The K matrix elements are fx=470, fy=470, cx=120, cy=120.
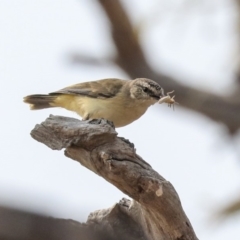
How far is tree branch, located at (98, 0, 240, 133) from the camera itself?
90.1 inches

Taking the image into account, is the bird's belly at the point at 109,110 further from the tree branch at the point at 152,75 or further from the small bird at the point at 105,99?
the tree branch at the point at 152,75

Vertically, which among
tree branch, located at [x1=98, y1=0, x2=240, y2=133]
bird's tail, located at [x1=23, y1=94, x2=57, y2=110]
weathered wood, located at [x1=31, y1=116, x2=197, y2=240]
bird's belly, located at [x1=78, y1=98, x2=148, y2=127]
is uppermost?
bird's tail, located at [x1=23, y1=94, x2=57, y2=110]

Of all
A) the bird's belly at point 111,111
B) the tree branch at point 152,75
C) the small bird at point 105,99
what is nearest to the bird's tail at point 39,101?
the small bird at point 105,99

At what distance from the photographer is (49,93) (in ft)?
17.0

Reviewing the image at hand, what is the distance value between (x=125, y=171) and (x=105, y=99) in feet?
9.90

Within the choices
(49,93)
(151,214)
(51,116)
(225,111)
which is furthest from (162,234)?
(49,93)

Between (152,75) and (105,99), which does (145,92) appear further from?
(152,75)

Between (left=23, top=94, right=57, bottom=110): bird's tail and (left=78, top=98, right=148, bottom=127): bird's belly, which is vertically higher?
(left=23, top=94, right=57, bottom=110): bird's tail

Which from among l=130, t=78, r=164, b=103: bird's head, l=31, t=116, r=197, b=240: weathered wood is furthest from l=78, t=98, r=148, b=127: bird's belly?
l=31, t=116, r=197, b=240: weathered wood

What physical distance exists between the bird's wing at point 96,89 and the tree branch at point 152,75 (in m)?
1.91

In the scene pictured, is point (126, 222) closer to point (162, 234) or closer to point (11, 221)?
point (162, 234)

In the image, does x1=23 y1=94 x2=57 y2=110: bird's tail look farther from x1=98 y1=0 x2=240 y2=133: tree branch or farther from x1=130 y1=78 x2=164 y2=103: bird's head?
x1=98 y1=0 x2=240 y2=133: tree branch

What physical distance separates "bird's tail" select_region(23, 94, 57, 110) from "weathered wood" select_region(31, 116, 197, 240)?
10.5 feet

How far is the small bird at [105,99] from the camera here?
14.9ft
